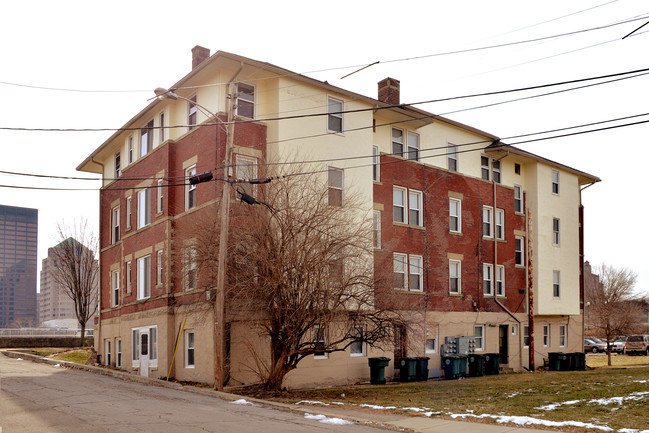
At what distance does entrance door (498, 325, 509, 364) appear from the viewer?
34844 millimetres

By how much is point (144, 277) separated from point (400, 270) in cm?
1135

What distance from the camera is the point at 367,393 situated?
21.3 meters

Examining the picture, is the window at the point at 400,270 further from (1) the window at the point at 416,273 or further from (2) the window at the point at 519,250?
(2) the window at the point at 519,250

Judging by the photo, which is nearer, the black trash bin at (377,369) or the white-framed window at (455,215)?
the black trash bin at (377,369)

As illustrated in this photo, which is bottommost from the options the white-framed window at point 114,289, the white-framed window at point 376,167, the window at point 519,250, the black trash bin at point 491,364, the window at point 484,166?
the black trash bin at point 491,364

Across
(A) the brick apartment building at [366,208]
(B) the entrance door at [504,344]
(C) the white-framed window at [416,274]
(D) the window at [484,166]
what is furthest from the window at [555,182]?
(C) the white-framed window at [416,274]

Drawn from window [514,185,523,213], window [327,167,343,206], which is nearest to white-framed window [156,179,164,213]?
window [327,167,343,206]

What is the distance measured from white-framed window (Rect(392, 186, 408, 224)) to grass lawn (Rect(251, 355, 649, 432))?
8230mm

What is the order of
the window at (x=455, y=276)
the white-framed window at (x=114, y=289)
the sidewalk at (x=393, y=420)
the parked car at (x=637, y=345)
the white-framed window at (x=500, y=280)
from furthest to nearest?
the parked car at (x=637, y=345) < the white-framed window at (x=500, y=280) < the white-framed window at (x=114, y=289) < the window at (x=455, y=276) < the sidewalk at (x=393, y=420)

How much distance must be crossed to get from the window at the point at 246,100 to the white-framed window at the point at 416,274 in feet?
34.0

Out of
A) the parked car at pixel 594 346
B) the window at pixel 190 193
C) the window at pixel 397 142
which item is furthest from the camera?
the parked car at pixel 594 346

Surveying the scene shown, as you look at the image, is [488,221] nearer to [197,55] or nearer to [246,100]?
[246,100]

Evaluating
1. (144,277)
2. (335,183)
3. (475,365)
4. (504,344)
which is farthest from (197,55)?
(504,344)

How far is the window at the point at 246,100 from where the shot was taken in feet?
80.3
